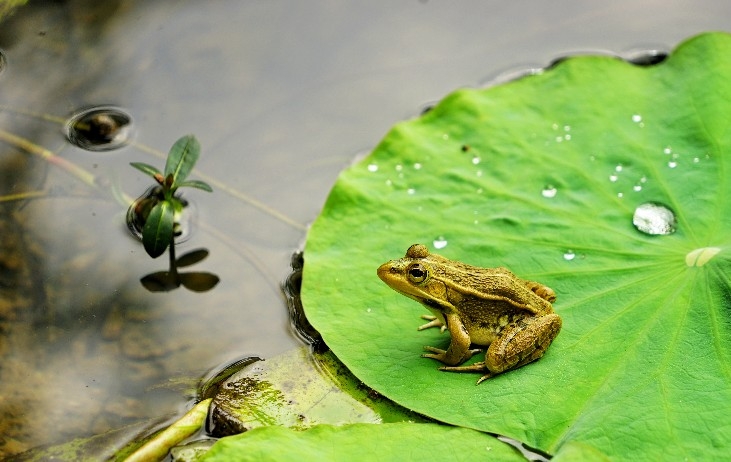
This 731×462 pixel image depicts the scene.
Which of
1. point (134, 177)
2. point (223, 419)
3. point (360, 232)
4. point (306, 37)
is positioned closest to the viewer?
point (223, 419)

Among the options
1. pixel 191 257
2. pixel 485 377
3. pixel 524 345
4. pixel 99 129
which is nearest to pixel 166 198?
pixel 191 257

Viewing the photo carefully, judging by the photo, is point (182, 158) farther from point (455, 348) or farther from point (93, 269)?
point (455, 348)

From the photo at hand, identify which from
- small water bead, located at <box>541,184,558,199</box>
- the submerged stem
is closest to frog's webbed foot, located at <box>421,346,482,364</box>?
small water bead, located at <box>541,184,558,199</box>

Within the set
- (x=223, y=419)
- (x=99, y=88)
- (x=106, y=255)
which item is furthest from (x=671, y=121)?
(x=99, y=88)

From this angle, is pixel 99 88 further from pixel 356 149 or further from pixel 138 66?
pixel 356 149

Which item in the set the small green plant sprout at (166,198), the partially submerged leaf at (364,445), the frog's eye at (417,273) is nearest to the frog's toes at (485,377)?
the partially submerged leaf at (364,445)

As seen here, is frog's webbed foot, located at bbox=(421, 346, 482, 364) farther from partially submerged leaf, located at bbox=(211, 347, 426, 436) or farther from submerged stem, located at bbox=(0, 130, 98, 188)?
submerged stem, located at bbox=(0, 130, 98, 188)
